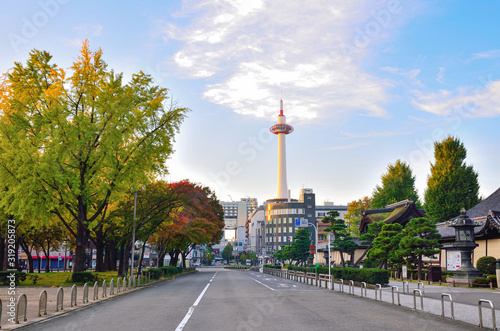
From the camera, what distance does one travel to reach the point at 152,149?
32.3 metres

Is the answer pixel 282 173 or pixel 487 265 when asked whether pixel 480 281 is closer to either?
pixel 487 265

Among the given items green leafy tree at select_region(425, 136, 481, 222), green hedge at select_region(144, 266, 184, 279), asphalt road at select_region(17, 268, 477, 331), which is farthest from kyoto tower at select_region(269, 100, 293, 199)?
asphalt road at select_region(17, 268, 477, 331)

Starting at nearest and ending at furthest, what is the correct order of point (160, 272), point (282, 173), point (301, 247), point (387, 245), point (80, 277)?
point (80, 277) < point (387, 245) < point (160, 272) < point (301, 247) < point (282, 173)

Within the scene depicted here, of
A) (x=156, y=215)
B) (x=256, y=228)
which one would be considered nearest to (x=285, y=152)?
(x=256, y=228)

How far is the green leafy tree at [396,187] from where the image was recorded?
75.8 metres

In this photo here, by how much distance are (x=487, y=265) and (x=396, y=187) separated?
1732 inches

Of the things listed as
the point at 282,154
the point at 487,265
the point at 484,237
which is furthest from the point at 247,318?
the point at 282,154

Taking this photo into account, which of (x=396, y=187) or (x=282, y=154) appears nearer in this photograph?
(x=396, y=187)

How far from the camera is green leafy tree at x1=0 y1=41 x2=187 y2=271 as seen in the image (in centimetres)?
2831

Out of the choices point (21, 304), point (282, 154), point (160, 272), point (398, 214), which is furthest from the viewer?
point (282, 154)

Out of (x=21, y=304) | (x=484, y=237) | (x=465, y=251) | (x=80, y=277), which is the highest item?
(x=484, y=237)

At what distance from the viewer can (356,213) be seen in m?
85.6

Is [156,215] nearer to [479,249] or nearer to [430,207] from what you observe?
[479,249]

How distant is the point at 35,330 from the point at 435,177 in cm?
5888
